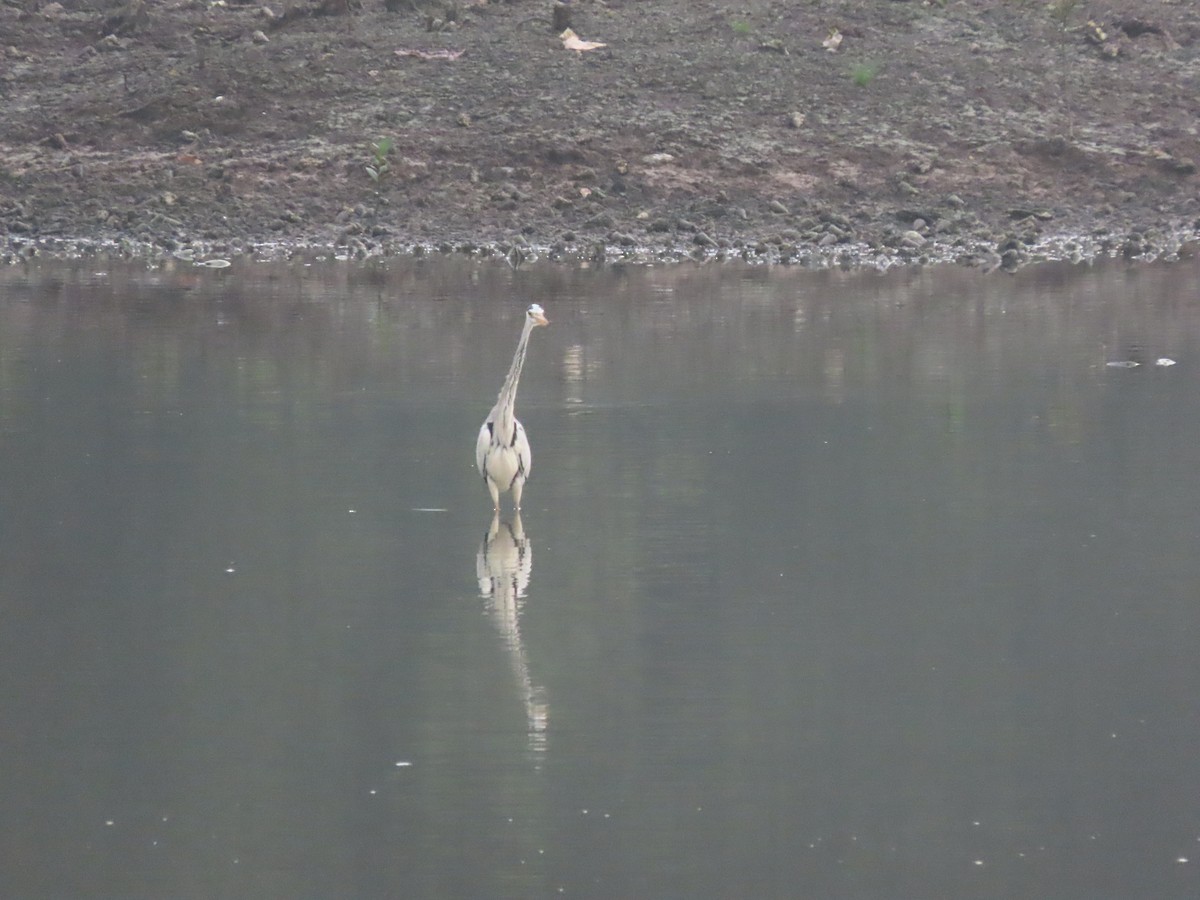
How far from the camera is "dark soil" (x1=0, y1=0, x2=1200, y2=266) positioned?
24547 mm

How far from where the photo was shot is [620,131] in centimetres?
2614

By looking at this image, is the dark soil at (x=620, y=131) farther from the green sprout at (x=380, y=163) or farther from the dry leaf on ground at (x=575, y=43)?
the dry leaf on ground at (x=575, y=43)

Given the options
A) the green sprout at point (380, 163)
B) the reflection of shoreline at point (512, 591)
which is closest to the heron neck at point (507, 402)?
the reflection of shoreline at point (512, 591)

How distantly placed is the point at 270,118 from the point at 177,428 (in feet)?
51.0

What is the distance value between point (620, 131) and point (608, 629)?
62.3ft

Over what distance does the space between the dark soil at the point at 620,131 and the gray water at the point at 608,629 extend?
9.96 metres

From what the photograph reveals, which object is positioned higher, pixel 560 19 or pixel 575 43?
pixel 560 19

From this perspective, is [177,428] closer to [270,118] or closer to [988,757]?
[988,757]

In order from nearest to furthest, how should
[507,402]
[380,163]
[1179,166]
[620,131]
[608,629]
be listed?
[608,629] → [507,402] → [380,163] → [620,131] → [1179,166]

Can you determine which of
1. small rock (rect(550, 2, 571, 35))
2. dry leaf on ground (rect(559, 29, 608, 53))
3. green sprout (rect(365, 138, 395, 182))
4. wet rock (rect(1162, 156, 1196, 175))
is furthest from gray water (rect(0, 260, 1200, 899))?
small rock (rect(550, 2, 571, 35))

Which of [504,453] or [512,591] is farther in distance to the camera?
[504,453]

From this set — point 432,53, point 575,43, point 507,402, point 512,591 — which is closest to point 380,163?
point 432,53

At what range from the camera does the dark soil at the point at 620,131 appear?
24547 millimetres

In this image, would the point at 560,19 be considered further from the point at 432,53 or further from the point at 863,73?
the point at 863,73
